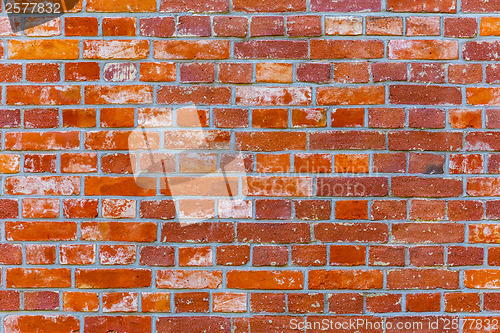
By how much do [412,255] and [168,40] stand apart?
117 centimetres

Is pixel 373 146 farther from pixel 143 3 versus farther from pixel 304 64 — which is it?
pixel 143 3

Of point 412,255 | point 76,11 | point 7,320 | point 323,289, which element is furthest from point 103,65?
point 412,255

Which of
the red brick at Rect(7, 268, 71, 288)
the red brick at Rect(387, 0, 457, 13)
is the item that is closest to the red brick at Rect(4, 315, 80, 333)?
the red brick at Rect(7, 268, 71, 288)

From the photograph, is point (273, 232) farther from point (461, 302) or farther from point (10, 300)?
point (10, 300)

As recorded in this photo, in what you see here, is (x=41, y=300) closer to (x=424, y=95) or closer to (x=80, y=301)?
(x=80, y=301)

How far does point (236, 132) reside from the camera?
1091 millimetres

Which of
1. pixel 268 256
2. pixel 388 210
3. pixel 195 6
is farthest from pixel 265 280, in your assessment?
pixel 195 6

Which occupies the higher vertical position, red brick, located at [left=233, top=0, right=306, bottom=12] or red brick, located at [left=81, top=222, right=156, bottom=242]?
red brick, located at [left=233, top=0, right=306, bottom=12]

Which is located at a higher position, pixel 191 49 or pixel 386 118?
pixel 191 49

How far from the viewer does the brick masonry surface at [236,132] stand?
1.09m

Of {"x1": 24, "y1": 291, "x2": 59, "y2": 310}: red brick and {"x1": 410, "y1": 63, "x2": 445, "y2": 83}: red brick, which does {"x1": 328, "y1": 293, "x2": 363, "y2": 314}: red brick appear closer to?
{"x1": 410, "y1": 63, "x2": 445, "y2": 83}: red brick

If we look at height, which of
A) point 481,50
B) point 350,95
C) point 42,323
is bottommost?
point 42,323

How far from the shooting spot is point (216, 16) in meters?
1.09

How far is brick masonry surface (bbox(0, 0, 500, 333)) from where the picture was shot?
3.57 feet
